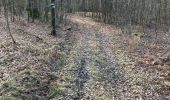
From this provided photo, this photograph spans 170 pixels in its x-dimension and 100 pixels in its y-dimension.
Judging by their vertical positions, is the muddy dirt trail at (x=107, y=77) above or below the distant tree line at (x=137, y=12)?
below

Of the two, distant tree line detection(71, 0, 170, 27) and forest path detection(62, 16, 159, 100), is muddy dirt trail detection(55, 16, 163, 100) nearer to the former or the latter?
forest path detection(62, 16, 159, 100)

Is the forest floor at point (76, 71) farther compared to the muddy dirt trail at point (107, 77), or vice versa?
the muddy dirt trail at point (107, 77)

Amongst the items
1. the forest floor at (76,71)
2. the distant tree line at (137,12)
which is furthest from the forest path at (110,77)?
the distant tree line at (137,12)

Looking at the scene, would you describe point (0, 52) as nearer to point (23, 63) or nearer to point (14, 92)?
point (23, 63)

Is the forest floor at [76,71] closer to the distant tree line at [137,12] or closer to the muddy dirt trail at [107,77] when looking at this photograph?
the muddy dirt trail at [107,77]

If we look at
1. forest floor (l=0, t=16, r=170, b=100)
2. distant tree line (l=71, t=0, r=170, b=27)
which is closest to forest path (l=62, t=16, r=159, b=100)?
forest floor (l=0, t=16, r=170, b=100)

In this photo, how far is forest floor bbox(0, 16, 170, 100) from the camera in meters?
17.3

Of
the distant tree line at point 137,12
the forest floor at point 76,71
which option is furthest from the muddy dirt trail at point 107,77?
the distant tree line at point 137,12

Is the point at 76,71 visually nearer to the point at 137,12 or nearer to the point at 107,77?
the point at 107,77

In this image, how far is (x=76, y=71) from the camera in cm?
2170

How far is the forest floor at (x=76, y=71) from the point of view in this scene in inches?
683

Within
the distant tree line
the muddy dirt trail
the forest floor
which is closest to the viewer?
the forest floor

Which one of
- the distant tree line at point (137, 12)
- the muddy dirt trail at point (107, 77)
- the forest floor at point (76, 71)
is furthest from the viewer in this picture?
the distant tree line at point (137, 12)

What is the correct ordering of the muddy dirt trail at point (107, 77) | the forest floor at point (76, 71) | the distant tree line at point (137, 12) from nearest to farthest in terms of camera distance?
the forest floor at point (76, 71)
the muddy dirt trail at point (107, 77)
the distant tree line at point (137, 12)
